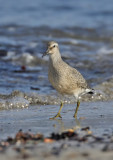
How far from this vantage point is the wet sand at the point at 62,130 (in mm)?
3920

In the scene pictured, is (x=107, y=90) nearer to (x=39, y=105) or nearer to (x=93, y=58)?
(x=39, y=105)

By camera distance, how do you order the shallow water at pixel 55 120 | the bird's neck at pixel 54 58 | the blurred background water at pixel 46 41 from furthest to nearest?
the blurred background water at pixel 46 41 → the bird's neck at pixel 54 58 → the shallow water at pixel 55 120

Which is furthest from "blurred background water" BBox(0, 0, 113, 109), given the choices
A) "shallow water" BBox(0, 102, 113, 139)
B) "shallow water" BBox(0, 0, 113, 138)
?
"shallow water" BBox(0, 102, 113, 139)

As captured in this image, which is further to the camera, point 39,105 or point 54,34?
point 54,34

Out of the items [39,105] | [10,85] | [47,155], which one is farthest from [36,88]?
[47,155]

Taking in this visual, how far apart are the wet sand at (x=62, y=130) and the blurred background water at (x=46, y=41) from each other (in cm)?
73

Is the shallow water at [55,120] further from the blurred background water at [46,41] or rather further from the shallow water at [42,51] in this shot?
the blurred background water at [46,41]

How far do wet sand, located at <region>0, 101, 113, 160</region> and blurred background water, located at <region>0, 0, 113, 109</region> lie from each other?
73cm

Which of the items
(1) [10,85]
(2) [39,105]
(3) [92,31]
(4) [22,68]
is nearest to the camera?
(2) [39,105]

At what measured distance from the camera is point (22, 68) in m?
Result: 10.8

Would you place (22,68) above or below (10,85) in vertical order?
above

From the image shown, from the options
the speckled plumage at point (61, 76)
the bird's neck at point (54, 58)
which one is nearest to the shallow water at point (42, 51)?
the speckled plumage at point (61, 76)

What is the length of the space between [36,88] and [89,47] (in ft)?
16.3

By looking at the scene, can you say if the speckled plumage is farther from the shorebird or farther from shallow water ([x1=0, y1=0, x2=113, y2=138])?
shallow water ([x1=0, y1=0, x2=113, y2=138])
